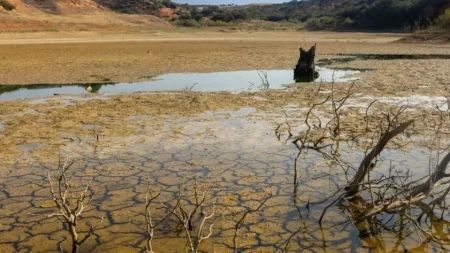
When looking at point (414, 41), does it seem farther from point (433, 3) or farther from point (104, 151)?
point (104, 151)

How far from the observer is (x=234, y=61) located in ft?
71.1

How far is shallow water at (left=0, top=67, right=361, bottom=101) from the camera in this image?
13633mm

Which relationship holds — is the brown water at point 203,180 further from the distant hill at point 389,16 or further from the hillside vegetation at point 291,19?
the distant hill at point 389,16

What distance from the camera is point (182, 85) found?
14.9 metres

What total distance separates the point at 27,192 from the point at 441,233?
4479 millimetres

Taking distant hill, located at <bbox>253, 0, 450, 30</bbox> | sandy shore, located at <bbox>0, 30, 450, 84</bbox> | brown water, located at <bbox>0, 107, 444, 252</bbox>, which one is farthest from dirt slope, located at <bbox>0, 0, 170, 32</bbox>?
brown water, located at <bbox>0, 107, 444, 252</bbox>

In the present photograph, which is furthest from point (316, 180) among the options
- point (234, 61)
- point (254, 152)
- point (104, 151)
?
point (234, 61)

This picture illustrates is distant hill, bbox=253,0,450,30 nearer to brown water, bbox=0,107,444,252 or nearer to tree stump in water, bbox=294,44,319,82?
tree stump in water, bbox=294,44,319,82

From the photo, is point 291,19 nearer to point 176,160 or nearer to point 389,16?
point 389,16

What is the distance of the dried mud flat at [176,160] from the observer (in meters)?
4.68

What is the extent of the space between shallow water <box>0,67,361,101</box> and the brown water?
489cm

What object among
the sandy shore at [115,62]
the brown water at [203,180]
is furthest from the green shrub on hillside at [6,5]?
the brown water at [203,180]

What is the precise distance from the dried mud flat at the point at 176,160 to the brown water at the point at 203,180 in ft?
0.05

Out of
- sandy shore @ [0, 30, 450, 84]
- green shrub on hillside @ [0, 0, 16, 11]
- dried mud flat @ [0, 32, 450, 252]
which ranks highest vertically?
green shrub on hillside @ [0, 0, 16, 11]
